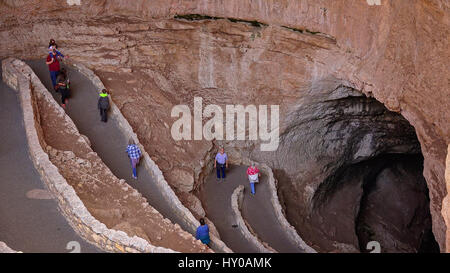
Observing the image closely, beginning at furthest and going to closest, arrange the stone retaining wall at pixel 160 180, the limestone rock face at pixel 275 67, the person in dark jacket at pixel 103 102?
1. the person in dark jacket at pixel 103 102
2. the limestone rock face at pixel 275 67
3. the stone retaining wall at pixel 160 180

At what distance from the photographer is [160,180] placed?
41.2ft

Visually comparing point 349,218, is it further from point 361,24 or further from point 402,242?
point 361,24

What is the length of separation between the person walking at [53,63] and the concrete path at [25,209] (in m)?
2.19

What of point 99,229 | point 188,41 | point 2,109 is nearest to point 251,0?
point 188,41

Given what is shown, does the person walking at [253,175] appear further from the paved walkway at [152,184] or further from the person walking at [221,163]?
the person walking at [221,163]

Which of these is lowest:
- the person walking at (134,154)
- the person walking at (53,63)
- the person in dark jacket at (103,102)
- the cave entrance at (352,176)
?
the cave entrance at (352,176)

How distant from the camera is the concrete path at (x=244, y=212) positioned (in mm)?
13500

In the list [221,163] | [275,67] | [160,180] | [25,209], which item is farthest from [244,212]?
[25,209]

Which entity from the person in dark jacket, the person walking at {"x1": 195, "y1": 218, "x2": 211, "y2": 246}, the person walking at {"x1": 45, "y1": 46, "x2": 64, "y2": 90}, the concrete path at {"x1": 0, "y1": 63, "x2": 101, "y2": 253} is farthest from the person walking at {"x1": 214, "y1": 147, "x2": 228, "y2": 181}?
the concrete path at {"x1": 0, "y1": 63, "x2": 101, "y2": 253}

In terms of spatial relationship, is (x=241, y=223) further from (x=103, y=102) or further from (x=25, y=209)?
(x=25, y=209)

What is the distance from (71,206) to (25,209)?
1064mm

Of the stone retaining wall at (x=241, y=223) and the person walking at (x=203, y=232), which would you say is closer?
the person walking at (x=203, y=232)

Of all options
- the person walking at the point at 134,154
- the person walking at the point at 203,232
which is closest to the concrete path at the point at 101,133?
the person walking at the point at 134,154

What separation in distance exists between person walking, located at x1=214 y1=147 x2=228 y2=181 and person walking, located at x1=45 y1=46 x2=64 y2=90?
4624 millimetres
